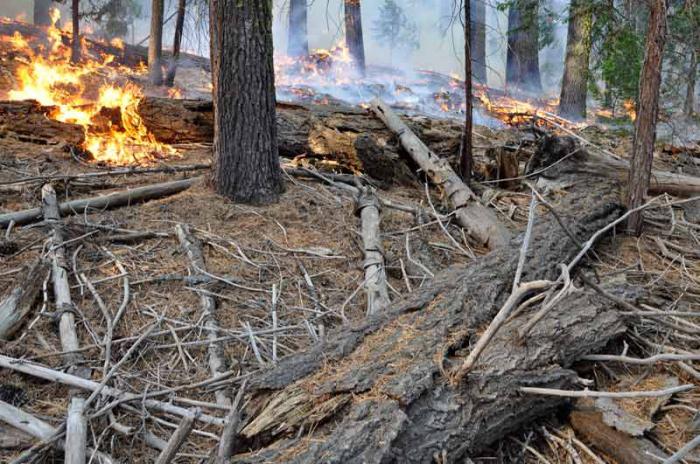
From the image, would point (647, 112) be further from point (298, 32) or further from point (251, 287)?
point (298, 32)

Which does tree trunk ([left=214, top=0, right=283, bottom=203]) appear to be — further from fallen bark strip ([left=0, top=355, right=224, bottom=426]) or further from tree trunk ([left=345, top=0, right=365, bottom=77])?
tree trunk ([left=345, top=0, right=365, bottom=77])

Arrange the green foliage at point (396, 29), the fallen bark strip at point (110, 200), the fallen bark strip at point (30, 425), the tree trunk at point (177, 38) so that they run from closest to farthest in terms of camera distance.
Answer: the fallen bark strip at point (30, 425)
the fallen bark strip at point (110, 200)
the tree trunk at point (177, 38)
the green foliage at point (396, 29)

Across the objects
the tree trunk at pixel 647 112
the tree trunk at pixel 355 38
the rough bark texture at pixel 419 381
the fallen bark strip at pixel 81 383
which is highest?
the tree trunk at pixel 355 38

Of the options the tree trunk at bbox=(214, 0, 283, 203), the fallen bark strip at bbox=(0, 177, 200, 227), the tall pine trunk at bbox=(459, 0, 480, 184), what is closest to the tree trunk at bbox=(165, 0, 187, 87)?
the tree trunk at bbox=(214, 0, 283, 203)

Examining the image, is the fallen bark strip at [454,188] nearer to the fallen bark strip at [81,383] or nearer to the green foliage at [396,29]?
the fallen bark strip at [81,383]

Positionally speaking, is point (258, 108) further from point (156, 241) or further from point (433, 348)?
point (433, 348)

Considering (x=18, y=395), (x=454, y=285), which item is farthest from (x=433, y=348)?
(x=18, y=395)

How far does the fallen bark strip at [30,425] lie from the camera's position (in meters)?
1.87

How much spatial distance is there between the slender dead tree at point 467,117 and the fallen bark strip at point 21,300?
353cm

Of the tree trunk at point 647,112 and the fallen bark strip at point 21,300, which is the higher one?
the tree trunk at point 647,112

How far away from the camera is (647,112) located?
3.62 metres

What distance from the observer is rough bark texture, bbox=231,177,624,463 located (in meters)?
1.59

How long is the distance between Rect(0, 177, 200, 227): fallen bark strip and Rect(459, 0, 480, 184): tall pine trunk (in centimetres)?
244

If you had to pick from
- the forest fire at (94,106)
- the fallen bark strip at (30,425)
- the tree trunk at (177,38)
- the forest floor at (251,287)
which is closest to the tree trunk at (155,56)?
the tree trunk at (177,38)
